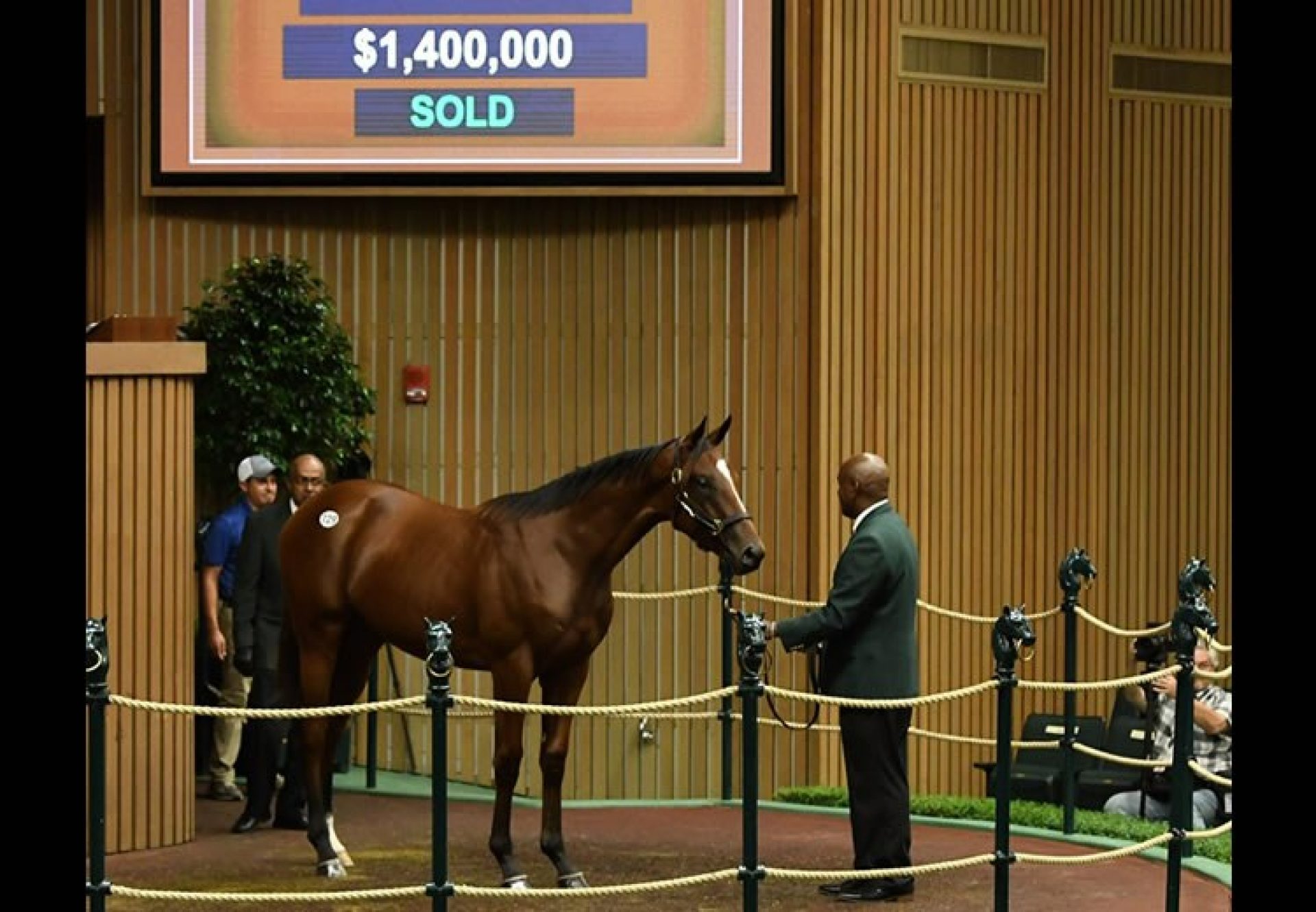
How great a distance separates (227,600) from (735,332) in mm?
3057

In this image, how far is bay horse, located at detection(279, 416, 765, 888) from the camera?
10.0 m

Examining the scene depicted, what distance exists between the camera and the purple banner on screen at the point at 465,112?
524 inches

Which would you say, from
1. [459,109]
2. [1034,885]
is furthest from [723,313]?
[1034,885]

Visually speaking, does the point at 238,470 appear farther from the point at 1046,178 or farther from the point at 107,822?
the point at 1046,178

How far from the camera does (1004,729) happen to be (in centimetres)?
918

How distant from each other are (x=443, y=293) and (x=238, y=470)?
1995mm

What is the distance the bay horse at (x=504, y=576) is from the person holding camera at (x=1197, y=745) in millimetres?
2355

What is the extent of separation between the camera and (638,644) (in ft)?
44.8

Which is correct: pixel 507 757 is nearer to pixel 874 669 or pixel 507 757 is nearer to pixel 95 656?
pixel 874 669

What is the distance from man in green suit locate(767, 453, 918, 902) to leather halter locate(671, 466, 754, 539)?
1.38 ft

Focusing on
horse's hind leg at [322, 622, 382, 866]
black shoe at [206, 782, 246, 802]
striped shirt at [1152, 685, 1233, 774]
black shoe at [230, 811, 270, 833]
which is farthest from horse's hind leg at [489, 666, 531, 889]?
striped shirt at [1152, 685, 1233, 774]

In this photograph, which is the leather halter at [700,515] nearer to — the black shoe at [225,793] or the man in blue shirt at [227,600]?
the man in blue shirt at [227,600]

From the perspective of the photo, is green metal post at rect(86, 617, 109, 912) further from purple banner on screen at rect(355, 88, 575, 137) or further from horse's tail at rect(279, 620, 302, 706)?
purple banner on screen at rect(355, 88, 575, 137)

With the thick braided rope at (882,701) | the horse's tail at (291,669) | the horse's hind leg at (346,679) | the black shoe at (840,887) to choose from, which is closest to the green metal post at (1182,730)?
the thick braided rope at (882,701)
